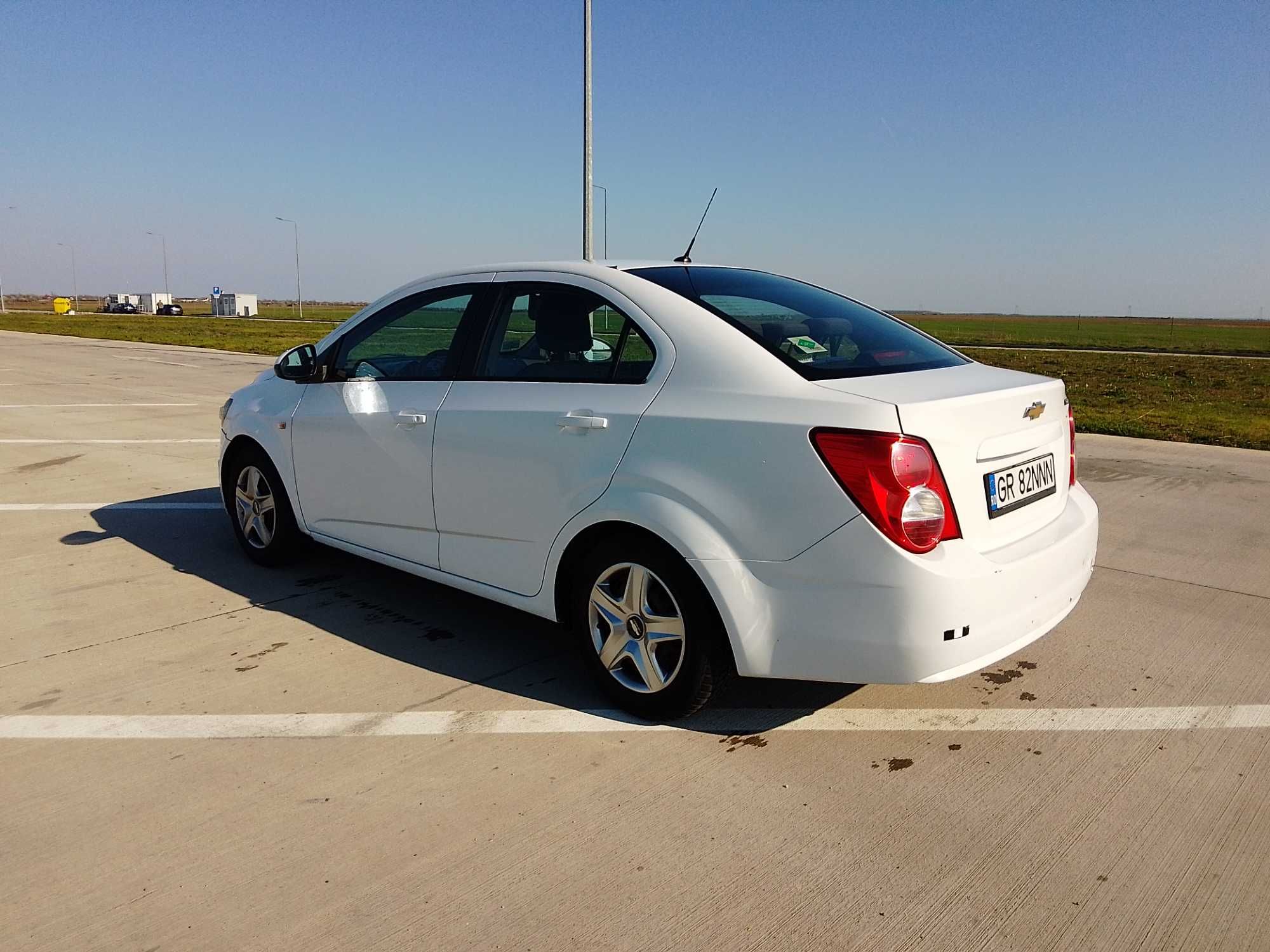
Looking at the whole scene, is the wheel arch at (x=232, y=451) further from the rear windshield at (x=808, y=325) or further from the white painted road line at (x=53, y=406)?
the white painted road line at (x=53, y=406)

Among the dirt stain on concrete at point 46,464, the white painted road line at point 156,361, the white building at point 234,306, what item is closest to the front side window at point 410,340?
the dirt stain on concrete at point 46,464

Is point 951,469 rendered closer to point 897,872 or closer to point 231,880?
point 897,872

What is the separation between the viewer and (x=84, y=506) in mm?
7027

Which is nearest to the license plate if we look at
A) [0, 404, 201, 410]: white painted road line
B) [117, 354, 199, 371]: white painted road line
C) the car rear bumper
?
the car rear bumper

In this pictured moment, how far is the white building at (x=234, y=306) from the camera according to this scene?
4021 inches

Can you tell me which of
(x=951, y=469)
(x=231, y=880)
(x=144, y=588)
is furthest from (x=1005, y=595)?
(x=144, y=588)

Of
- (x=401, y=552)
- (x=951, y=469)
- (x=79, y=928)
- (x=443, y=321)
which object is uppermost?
(x=443, y=321)

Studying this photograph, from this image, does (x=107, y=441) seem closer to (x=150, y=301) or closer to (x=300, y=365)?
(x=300, y=365)

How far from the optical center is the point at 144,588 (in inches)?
203

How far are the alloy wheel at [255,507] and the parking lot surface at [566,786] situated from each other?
32 centimetres

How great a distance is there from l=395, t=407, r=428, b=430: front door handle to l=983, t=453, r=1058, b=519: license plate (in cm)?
228

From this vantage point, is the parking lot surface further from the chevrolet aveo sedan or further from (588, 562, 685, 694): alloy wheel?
the chevrolet aveo sedan

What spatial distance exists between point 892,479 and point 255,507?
3841 mm

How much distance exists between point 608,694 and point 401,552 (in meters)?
1.31
